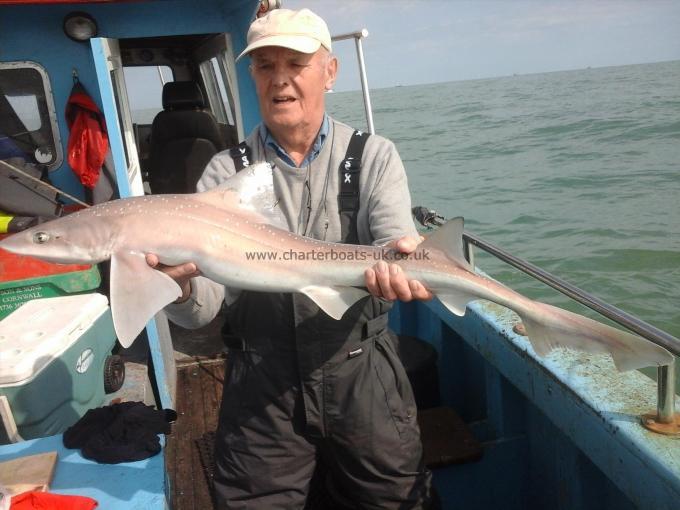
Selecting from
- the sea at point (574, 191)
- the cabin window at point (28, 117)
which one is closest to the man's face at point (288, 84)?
the cabin window at point (28, 117)

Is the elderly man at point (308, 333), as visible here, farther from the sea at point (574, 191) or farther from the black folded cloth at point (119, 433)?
the sea at point (574, 191)

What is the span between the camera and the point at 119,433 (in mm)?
2732

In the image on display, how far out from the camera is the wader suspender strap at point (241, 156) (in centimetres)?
251

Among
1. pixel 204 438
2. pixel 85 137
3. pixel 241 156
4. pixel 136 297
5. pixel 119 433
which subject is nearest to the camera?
pixel 136 297

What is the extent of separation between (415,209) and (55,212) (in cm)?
312

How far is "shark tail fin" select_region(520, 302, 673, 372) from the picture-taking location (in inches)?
77.0

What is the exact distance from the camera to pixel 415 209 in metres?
4.36

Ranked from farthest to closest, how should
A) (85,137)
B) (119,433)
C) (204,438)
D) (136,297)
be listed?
1. (85,137)
2. (204,438)
3. (119,433)
4. (136,297)

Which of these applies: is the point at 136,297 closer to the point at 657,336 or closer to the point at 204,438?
the point at 657,336

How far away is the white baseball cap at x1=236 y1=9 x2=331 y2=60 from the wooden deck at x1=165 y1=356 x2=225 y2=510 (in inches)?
105

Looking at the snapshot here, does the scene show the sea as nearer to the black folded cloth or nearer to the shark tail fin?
the black folded cloth

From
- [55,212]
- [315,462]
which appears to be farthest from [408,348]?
[55,212]

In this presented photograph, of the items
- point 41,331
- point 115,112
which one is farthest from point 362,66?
point 41,331

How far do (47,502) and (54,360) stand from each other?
141 centimetres
